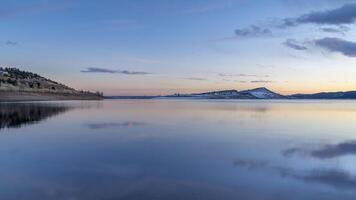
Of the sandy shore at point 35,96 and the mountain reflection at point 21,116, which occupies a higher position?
the sandy shore at point 35,96

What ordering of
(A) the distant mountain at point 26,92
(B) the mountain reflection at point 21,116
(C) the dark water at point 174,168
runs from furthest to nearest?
(A) the distant mountain at point 26,92 < (B) the mountain reflection at point 21,116 < (C) the dark water at point 174,168

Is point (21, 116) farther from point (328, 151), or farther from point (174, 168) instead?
point (328, 151)

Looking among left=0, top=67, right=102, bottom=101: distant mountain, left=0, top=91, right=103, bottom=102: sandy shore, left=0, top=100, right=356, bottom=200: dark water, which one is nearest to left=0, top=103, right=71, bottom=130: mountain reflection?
left=0, top=100, right=356, bottom=200: dark water

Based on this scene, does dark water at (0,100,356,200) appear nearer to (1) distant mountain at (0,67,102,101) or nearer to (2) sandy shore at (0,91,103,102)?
(2) sandy shore at (0,91,103,102)

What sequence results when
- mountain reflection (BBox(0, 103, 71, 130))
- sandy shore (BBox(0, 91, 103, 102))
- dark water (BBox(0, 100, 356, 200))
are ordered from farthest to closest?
sandy shore (BBox(0, 91, 103, 102)), mountain reflection (BBox(0, 103, 71, 130)), dark water (BBox(0, 100, 356, 200))

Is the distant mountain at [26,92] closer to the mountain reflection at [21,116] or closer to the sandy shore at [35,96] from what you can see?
the sandy shore at [35,96]

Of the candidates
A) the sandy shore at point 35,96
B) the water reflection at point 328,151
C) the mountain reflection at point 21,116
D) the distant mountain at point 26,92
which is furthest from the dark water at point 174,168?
the distant mountain at point 26,92

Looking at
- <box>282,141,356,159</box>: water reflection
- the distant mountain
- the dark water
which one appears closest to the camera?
the dark water

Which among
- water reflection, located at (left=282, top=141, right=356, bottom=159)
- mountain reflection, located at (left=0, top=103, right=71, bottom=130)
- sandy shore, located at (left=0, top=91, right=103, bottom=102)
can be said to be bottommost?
water reflection, located at (left=282, top=141, right=356, bottom=159)

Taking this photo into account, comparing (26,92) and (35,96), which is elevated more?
(26,92)

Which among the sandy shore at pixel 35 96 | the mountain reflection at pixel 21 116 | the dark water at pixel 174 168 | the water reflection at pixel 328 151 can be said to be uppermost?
the sandy shore at pixel 35 96

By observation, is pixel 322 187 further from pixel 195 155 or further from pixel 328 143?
pixel 328 143

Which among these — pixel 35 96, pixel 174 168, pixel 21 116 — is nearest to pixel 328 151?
pixel 174 168

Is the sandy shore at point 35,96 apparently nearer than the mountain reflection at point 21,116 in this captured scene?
No
